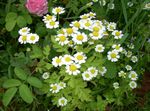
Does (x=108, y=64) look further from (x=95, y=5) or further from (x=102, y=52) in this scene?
(x=95, y=5)

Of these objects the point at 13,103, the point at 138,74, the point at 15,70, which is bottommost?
the point at 13,103

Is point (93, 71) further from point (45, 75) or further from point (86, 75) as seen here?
point (45, 75)

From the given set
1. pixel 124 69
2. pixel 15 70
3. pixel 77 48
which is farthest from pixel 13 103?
pixel 124 69

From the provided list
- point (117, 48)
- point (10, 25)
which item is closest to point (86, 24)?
point (117, 48)

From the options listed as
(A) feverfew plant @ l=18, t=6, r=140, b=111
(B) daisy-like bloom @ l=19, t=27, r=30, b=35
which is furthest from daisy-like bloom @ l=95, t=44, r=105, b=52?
(B) daisy-like bloom @ l=19, t=27, r=30, b=35

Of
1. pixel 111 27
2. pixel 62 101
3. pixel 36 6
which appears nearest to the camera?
pixel 62 101

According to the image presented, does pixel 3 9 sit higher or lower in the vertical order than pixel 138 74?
higher

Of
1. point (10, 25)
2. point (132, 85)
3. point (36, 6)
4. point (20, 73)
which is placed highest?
point (36, 6)

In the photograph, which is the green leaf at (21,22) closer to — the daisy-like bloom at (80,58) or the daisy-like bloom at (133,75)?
the daisy-like bloom at (80,58)
